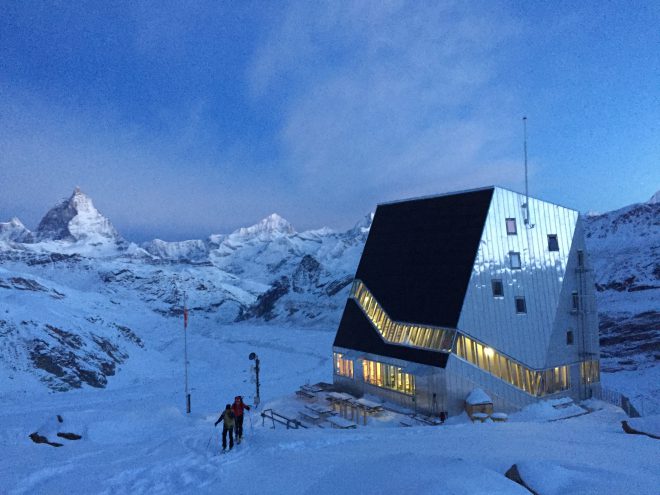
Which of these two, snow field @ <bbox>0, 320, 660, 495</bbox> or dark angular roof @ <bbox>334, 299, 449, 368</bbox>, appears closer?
snow field @ <bbox>0, 320, 660, 495</bbox>

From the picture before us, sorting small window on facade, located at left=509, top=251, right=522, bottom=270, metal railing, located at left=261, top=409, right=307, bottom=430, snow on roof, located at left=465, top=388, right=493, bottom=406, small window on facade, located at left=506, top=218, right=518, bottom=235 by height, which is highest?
small window on facade, located at left=506, top=218, right=518, bottom=235

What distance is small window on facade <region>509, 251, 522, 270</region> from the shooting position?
29.2m

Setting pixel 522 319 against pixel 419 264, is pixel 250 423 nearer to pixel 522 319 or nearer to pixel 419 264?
pixel 419 264

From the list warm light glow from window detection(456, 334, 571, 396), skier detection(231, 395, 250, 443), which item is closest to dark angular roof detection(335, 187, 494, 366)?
warm light glow from window detection(456, 334, 571, 396)

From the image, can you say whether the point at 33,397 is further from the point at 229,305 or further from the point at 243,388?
the point at 229,305

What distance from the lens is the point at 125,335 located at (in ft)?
232

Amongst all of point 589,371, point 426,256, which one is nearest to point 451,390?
point 426,256

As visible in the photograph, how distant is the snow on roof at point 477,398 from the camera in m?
26.0

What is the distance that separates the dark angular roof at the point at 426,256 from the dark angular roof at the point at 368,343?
6.29 ft

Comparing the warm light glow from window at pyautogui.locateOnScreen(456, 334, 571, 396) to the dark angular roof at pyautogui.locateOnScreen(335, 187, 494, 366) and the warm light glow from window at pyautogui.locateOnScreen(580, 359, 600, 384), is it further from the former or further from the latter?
the warm light glow from window at pyautogui.locateOnScreen(580, 359, 600, 384)

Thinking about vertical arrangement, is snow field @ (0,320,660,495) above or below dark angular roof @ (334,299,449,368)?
below

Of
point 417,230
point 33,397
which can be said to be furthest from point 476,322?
point 33,397

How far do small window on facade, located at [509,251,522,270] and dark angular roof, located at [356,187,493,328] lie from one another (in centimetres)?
300

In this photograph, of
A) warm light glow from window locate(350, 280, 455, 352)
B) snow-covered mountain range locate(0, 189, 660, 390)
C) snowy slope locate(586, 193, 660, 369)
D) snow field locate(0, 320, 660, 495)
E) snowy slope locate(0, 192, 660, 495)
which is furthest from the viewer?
snowy slope locate(586, 193, 660, 369)
